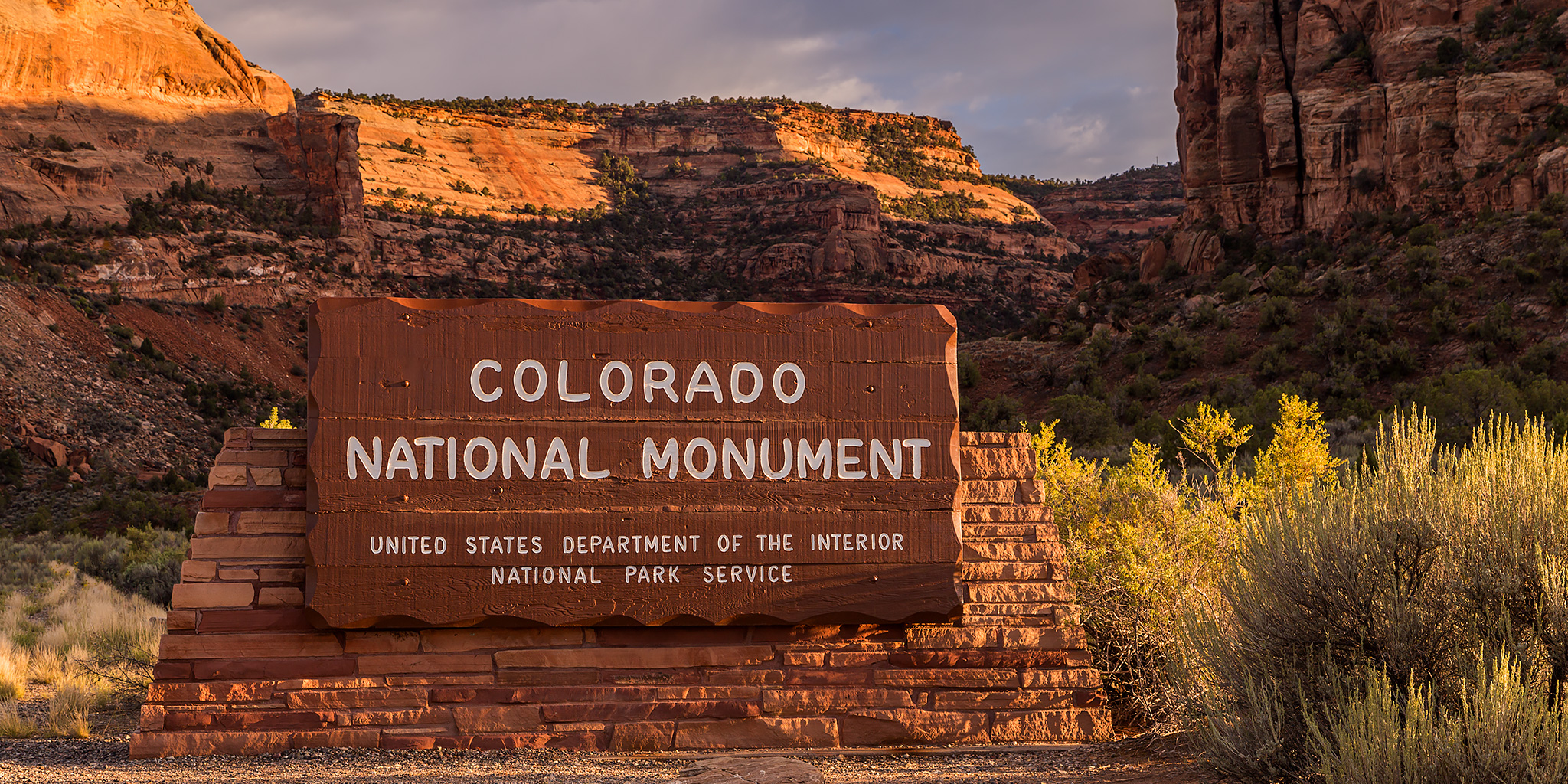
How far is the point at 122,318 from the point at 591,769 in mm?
43662

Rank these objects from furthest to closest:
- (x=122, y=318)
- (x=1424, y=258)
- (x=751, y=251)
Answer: (x=751, y=251) < (x=122, y=318) < (x=1424, y=258)

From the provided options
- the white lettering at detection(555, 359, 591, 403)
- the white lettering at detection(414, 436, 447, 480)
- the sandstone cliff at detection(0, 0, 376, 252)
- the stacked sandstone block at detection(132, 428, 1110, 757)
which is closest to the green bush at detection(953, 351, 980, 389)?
the stacked sandstone block at detection(132, 428, 1110, 757)

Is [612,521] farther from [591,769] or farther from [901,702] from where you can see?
[901,702]

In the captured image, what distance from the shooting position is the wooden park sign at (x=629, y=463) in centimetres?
538

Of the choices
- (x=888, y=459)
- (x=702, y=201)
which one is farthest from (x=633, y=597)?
(x=702, y=201)

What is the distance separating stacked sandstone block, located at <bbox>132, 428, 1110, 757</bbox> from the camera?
538 cm

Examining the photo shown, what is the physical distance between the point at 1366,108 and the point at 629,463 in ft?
143

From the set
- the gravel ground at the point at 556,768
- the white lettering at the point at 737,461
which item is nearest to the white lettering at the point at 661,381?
the white lettering at the point at 737,461

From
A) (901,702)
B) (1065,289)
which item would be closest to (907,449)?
(901,702)

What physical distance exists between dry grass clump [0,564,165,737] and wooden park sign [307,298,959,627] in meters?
3.10

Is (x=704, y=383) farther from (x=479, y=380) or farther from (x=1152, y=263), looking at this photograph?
(x=1152, y=263)

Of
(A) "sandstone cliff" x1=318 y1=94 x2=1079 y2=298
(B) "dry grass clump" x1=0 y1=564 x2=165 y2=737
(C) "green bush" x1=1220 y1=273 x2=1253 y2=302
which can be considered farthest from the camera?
(A) "sandstone cliff" x1=318 y1=94 x2=1079 y2=298

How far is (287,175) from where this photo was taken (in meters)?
55.8

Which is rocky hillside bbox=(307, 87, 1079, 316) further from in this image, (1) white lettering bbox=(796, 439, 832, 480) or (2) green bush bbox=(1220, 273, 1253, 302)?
(1) white lettering bbox=(796, 439, 832, 480)
